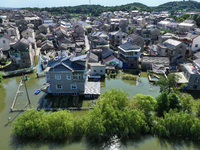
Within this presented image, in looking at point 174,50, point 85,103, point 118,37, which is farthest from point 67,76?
point 118,37

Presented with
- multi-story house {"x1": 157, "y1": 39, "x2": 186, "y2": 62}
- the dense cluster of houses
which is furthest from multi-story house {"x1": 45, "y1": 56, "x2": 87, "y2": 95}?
multi-story house {"x1": 157, "y1": 39, "x2": 186, "y2": 62}

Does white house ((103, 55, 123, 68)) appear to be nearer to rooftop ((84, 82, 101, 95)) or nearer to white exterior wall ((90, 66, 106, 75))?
white exterior wall ((90, 66, 106, 75))

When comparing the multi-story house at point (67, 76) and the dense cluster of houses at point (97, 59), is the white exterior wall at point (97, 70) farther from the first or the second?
the multi-story house at point (67, 76)

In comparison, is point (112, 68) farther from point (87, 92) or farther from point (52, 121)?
point (52, 121)

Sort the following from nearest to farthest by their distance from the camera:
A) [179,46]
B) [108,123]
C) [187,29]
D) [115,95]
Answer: [108,123] < [115,95] < [179,46] < [187,29]

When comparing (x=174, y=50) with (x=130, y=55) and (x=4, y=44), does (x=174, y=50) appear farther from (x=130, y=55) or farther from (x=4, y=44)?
(x=4, y=44)

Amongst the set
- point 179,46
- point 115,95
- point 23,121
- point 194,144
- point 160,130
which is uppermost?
point 179,46

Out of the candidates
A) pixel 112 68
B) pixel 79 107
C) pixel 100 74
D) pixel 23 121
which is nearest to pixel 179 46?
pixel 112 68

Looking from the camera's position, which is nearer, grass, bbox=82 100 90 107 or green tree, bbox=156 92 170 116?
green tree, bbox=156 92 170 116
